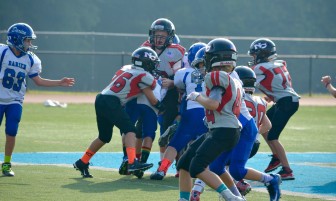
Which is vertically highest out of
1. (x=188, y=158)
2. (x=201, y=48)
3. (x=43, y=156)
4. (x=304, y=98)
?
(x=201, y=48)

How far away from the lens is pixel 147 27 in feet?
127

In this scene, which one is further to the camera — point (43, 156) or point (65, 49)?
point (65, 49)

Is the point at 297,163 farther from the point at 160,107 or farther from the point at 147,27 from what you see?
the point at 147,27

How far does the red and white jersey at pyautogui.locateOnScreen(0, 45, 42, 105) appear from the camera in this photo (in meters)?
11.7

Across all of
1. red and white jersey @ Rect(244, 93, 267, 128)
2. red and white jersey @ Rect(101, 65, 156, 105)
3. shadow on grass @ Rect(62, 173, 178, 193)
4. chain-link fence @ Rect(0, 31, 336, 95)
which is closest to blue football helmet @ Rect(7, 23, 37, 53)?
red and white jersey @ Rect(101, 65, 156, 105)

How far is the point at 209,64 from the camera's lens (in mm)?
9195

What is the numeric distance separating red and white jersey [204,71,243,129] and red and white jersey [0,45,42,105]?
362 centimetres

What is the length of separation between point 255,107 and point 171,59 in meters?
2.32

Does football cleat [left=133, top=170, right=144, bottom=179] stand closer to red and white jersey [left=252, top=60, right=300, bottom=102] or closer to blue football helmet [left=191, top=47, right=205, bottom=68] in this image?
blue football helmet [left=191, top=47, right=205, bottom=68]

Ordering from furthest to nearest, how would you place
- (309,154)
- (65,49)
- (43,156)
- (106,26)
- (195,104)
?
(106,26)
(65,49)
(309,154)
(43,156)
(195,104)

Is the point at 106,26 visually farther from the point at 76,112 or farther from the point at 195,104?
the point at 195,104

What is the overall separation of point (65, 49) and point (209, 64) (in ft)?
77.5

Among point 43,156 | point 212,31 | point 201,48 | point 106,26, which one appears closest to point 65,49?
point 106,26

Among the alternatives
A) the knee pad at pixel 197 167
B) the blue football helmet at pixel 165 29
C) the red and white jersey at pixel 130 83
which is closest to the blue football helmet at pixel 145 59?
the red and white jersey at pixel 130 83
